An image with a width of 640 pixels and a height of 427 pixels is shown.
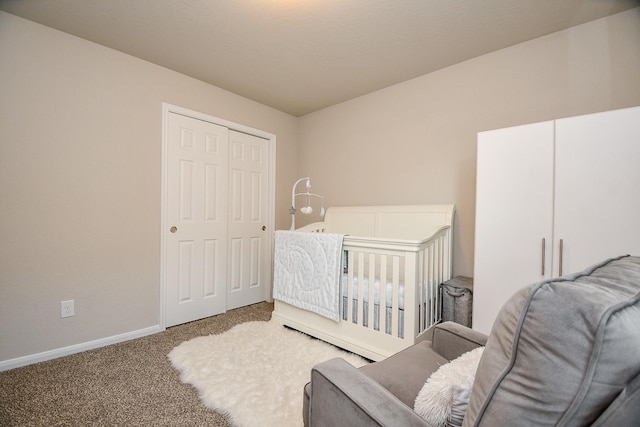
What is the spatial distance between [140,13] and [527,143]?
2621mm

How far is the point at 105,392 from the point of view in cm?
166

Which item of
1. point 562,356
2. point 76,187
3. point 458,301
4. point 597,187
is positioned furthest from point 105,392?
point 597,187

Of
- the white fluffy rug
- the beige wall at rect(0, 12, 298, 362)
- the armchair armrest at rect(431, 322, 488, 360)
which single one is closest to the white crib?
the white fluffy rug

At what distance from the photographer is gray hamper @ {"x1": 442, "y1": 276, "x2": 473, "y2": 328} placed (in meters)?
2.10

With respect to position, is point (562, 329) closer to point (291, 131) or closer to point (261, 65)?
point (261, 65)

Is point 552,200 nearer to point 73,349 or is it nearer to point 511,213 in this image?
point 511,213

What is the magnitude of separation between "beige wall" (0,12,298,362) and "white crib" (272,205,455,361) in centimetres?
140

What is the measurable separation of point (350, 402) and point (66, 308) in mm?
2383

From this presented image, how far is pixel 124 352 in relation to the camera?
216 cm

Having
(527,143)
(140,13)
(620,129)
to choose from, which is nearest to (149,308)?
(140,13)

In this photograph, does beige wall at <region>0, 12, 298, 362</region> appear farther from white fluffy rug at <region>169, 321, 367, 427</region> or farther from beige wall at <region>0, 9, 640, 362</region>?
white fluffy rug at <region>169, 321, 367, 427</region>

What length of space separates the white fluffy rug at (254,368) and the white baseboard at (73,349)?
1.60 feet

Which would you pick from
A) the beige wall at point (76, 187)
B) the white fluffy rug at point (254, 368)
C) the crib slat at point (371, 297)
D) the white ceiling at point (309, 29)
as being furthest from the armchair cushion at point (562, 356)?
the beige wall at point (76, 187)

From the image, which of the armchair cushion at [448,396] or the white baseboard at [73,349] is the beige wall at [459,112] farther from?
the white baseboard at [73,349]
